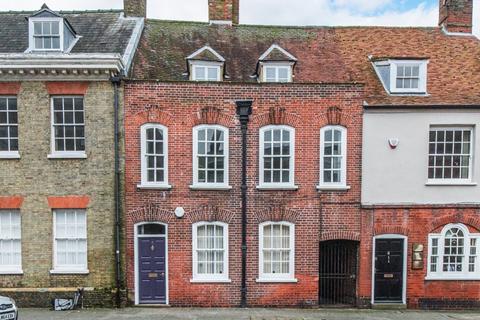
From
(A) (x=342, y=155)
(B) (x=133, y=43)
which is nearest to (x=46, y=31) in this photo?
(B) (x=133, y=43)

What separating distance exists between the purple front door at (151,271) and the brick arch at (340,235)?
18.1ft

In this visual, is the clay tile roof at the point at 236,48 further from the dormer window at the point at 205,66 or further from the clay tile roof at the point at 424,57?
the clay tile roof at the point at 424,57

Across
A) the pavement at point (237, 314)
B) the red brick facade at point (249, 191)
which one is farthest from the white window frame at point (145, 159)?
the pavement at point (237, 314)

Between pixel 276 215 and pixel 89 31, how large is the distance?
10276 mm

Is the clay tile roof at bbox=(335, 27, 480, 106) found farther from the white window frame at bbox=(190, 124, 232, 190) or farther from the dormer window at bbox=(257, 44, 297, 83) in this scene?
the white window frame at bbox=(190, 124, 232, 190)

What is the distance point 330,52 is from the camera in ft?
49.9

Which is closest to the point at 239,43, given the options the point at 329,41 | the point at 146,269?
the point at 329,41

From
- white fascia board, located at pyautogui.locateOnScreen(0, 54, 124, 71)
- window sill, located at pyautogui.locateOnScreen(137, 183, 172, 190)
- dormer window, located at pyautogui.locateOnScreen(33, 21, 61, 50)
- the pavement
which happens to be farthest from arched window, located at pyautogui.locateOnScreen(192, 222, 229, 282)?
dormer window, located at pyautogui.locateOnScreen(33, 21, 61, 50)

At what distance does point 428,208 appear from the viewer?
12.5m

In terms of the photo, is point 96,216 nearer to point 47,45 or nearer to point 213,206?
point 213,206

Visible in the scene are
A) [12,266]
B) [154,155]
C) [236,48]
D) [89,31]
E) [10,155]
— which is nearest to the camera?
[10,155]

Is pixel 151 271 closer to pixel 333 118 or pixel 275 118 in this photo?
pixel 275 118

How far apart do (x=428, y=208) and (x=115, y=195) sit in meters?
10.6

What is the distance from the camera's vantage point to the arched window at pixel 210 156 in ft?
40.7
